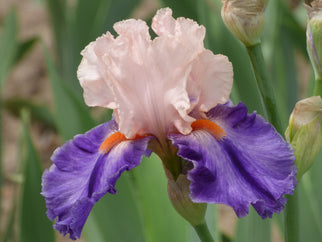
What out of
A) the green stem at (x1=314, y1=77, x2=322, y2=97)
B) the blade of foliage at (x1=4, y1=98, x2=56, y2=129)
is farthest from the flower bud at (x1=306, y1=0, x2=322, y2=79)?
the blade of foliage at (x1=4, y1=98, x2=56, y2=129)

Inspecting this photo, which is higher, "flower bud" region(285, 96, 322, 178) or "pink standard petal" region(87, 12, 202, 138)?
"pink standard petal" region(87, 12, 202, 138)

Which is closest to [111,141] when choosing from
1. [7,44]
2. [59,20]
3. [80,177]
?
[80,177]

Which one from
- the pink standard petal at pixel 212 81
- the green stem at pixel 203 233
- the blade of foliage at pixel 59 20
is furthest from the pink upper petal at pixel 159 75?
the blade of foliage at pixel 59 20

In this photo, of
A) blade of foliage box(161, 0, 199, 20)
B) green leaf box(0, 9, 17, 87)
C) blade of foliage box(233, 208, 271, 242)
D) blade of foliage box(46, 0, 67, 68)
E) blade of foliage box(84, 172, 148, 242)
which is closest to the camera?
A: blade of foliage box(233, 208, 271, 242)

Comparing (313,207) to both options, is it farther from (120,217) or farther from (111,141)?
(111,141)

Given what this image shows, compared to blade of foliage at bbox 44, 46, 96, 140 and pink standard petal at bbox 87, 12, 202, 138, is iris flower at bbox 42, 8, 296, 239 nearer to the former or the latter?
pink standard petal at bbox 87, 12, 202, 138
